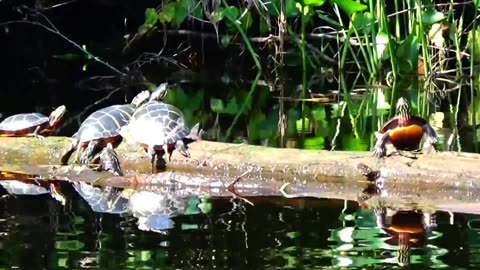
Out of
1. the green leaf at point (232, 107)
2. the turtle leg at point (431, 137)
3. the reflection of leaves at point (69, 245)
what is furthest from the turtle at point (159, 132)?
the green leaf at point (232, 107)

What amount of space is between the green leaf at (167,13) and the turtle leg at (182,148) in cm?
549

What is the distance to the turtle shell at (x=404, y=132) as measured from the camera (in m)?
3.93

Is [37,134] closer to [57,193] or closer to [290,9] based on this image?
[57,193]

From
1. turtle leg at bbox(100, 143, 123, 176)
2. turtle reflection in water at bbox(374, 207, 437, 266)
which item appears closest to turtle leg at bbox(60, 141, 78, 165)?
turtle leg at bbox(100, 143, 123, 176)

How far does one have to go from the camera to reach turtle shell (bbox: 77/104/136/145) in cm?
421

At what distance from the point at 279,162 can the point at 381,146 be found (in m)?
0.42

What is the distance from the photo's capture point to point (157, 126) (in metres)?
4.16

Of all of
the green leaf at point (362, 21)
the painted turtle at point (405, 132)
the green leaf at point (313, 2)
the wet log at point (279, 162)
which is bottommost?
the wet log at point (279, 162)

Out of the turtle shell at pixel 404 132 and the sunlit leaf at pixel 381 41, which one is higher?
the sunlit leaf at pixel 381 41

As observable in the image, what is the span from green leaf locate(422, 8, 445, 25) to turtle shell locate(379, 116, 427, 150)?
167 inches

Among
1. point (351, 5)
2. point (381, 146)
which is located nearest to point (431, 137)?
point (381, 146)

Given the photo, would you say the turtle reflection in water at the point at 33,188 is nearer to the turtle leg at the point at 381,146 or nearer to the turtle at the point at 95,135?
the turtle at the point at 95,135

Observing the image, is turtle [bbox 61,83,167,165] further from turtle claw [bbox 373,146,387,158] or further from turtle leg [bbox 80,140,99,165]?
turtle claw [bbox 373,146,387,158]

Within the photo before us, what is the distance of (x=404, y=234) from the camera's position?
305 centimetres
